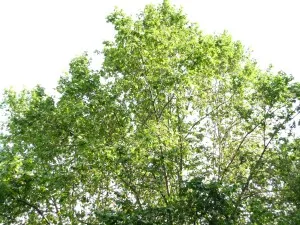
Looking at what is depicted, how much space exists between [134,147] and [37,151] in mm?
5728

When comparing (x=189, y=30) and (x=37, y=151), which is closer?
(x=37, y=151)

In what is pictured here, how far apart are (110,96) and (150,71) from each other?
2.44 meters

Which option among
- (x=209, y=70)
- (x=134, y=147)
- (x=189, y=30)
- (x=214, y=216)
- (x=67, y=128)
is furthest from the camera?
(x=189, y=30)

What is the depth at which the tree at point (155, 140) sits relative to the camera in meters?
14.9

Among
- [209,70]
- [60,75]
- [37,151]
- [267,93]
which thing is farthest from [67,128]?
[267,93]

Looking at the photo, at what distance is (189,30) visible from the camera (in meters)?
21.5

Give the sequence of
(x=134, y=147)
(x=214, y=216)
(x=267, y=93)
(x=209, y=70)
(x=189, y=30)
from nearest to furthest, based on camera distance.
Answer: (x=214, y=216) → (x=134, y=147) → (x=267, y=93) → (x=209, y=70) → (x=189, y=30)

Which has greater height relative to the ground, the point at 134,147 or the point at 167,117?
the point at 167,117

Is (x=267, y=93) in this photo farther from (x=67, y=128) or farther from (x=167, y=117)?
(x=67, y=128)

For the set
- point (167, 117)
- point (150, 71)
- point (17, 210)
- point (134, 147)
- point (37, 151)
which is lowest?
point (17, 210)

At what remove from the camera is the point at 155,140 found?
51.9ft

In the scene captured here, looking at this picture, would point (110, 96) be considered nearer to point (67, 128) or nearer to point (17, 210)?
point (67, 128)

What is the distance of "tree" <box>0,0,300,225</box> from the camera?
14.9 meters

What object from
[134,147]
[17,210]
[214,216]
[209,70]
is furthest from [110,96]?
[214,216]
